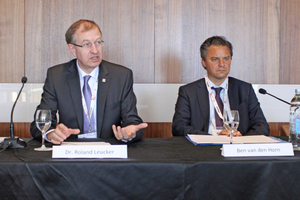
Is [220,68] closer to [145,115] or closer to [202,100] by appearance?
[202,100]

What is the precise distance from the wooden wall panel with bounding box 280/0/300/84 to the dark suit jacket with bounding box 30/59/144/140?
93.7 inches

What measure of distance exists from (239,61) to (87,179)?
3.03 metres

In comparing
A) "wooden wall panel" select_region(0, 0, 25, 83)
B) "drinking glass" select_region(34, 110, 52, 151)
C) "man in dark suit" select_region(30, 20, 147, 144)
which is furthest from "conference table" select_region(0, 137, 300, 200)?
"wooden wall panel" select_region(0, 0, 25, 83)

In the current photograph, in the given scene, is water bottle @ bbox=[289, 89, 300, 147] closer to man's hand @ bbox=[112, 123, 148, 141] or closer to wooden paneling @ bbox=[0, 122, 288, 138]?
man's hand @ bbox=[112, 123, 148, 141]

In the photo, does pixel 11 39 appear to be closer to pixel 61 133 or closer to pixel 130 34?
pixel 130 34

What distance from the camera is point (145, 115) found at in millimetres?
3742

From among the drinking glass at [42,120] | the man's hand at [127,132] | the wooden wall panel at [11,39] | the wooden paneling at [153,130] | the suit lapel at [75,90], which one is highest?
the wooden wall panel at [11,39]

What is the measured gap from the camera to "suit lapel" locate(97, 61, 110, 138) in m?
2.30

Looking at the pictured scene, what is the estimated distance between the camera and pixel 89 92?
7.78 feet

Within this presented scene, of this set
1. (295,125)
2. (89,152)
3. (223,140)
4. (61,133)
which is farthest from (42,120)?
(295,125)

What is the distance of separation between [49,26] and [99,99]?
1778mm

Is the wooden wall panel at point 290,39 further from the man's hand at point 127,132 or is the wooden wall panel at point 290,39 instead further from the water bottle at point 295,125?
the man's hand at point 127,132

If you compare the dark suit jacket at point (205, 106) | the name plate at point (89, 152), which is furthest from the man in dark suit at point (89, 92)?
the name plate at point (89, 152)

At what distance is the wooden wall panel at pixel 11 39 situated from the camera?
11.7 ft
